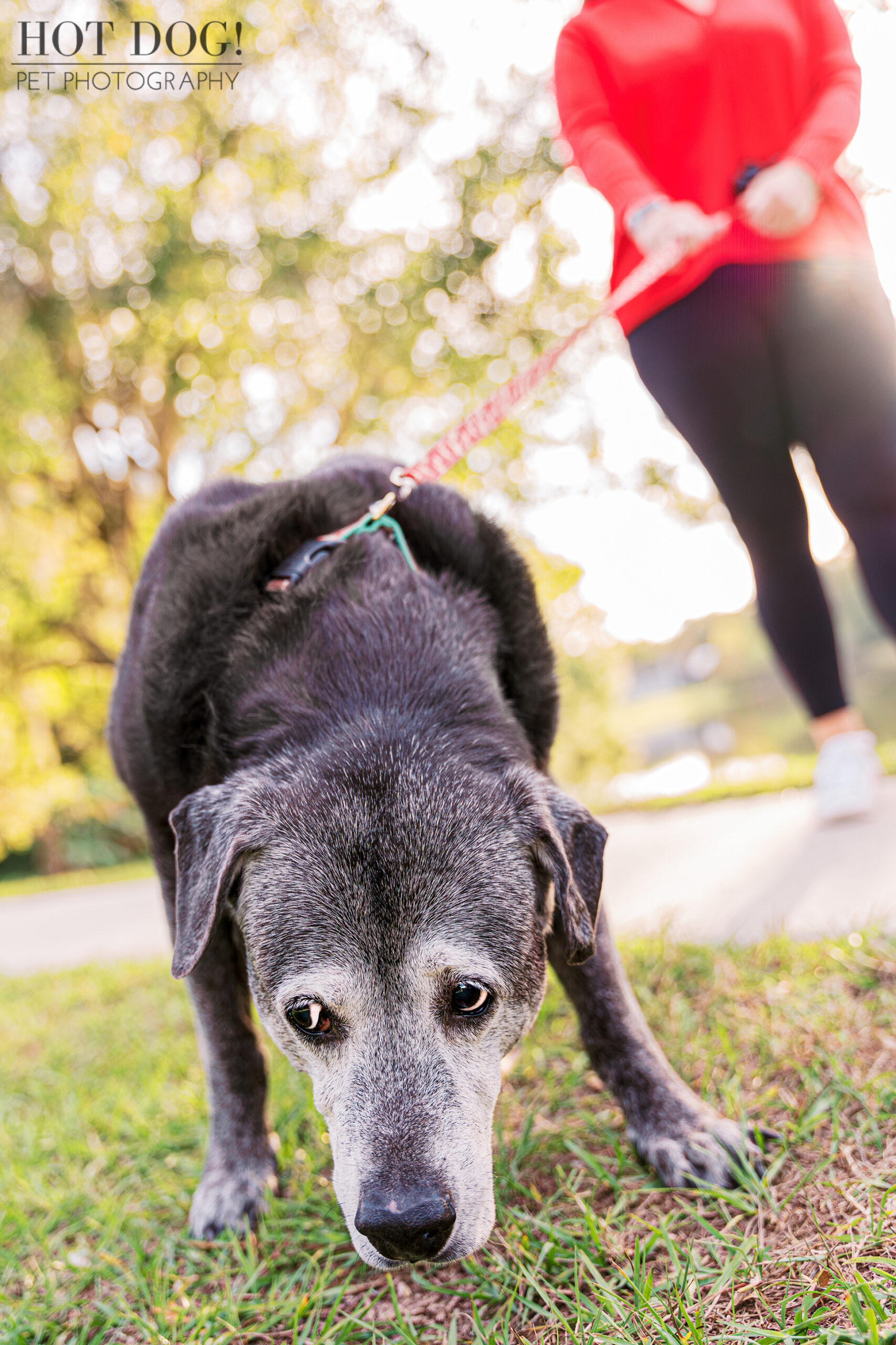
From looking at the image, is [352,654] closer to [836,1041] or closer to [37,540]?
[836,1041]

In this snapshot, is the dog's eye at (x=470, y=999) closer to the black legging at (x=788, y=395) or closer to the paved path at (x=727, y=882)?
the paved path at (x=727, y=882)

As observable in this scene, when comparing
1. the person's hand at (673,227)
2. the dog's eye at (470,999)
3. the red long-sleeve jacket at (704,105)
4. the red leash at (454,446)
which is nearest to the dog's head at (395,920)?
the dog's eye at (470,999)

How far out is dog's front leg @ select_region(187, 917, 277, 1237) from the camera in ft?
6.82

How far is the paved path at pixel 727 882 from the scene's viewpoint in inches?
112

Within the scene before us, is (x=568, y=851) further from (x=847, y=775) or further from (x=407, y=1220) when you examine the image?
(x=847, y=775)

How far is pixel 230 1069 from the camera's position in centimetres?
212

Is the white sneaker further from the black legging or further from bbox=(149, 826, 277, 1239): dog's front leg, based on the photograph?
bbox=(149, 826, 277, 1239): dog's front leg

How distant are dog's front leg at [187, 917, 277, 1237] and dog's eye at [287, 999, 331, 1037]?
0.40 metres

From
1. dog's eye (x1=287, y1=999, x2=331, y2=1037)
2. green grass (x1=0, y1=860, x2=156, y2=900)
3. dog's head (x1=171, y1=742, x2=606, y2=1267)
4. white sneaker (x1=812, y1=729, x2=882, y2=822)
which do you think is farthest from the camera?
green grass (x1=0, y1=860, x2=156, y2=900)

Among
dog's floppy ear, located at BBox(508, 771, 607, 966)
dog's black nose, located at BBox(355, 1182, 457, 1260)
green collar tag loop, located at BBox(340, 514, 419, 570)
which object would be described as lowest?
dog's black nose, located at BBox(355, 1182, 457, 1260)

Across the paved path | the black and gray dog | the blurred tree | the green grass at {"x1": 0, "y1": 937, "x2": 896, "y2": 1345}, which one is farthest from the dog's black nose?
the blurred tree

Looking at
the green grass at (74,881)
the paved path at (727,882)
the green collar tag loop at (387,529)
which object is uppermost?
the green collar tag loop at (387,529)

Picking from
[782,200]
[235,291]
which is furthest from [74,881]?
[782,200]

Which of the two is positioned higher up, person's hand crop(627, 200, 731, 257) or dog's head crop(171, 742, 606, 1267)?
person's hand crop(627, 200, 731, 257)
